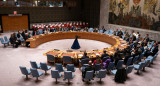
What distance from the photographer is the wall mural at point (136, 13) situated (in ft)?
48.8

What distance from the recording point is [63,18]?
25.1 m

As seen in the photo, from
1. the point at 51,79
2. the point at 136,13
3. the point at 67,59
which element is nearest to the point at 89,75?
the point at 51,79

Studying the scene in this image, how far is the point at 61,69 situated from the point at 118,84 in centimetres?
306

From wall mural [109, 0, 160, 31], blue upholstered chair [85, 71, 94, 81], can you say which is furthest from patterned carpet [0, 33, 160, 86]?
wall mural [109, 0, 160, 31]

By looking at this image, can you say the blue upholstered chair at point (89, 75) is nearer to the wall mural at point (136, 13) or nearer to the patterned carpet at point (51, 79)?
the patterned carpet at point (51, 79)

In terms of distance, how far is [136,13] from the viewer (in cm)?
1694

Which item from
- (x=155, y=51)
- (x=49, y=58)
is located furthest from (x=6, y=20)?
(x=155, y=51)

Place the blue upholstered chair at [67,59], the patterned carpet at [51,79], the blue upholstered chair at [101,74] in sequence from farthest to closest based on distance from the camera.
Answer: the blue upholstered chair at [67,59] < the patterned carpet at [51,79] < the blue upholstered chair at [101,74]

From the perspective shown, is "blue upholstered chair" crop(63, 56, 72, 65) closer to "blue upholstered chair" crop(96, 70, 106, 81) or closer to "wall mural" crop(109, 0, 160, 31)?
"blue upholstered chair" crop(96, 70, 106, 81)

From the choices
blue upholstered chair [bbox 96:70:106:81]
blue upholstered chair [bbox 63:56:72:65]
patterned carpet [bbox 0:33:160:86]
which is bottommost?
patterned carpet [bbox 0:33:160:86]

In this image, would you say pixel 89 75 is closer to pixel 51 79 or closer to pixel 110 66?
pixel 110 66

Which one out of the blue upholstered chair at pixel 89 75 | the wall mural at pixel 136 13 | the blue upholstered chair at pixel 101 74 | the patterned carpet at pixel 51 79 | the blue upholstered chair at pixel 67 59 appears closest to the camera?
the blue upholstered chair at pixel 89 75

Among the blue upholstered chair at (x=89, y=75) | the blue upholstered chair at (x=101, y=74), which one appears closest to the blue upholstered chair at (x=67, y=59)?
the blue upholstered chair at (x=89, y=75)

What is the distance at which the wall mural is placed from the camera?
1488 centimetres
